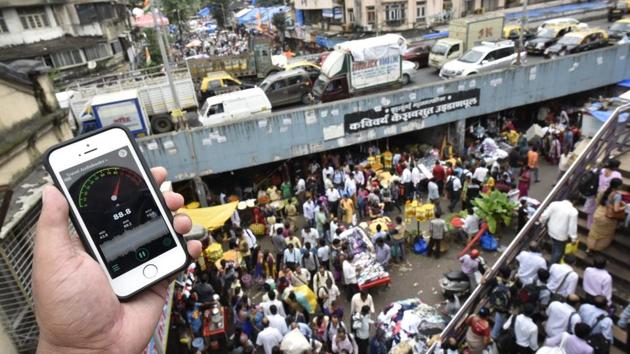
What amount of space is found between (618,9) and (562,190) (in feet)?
113

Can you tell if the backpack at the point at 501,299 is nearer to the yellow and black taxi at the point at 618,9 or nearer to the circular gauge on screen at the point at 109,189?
the circular gauge on screen at the point at 109,189

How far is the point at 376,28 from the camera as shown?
33.3 meters

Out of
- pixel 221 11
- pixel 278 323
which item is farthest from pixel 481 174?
pixel 221 11

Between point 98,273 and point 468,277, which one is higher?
point 98,273

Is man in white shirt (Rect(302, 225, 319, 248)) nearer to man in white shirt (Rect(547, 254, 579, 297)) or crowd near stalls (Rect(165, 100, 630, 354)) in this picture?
crowd near stalls (Rect(165, 100, 630, 354))

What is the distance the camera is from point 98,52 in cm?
2955

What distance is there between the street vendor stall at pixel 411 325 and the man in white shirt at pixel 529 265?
1654 mm

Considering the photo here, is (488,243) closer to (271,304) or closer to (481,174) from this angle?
(481,174)

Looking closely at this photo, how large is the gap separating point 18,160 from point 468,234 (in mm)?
10265

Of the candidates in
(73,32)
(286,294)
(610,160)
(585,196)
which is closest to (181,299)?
(286,294)

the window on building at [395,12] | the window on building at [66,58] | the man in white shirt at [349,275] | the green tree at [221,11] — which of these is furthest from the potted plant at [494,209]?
the green tree at [221,11]

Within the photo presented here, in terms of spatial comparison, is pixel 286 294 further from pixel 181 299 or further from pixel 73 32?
pixel 73 32

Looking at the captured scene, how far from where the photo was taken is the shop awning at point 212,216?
10.4 meters

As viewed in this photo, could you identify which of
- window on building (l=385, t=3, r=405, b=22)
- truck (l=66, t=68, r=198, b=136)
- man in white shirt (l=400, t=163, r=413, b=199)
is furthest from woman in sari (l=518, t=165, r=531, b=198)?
window on building (l=385, t=3, r=405, b=22)
